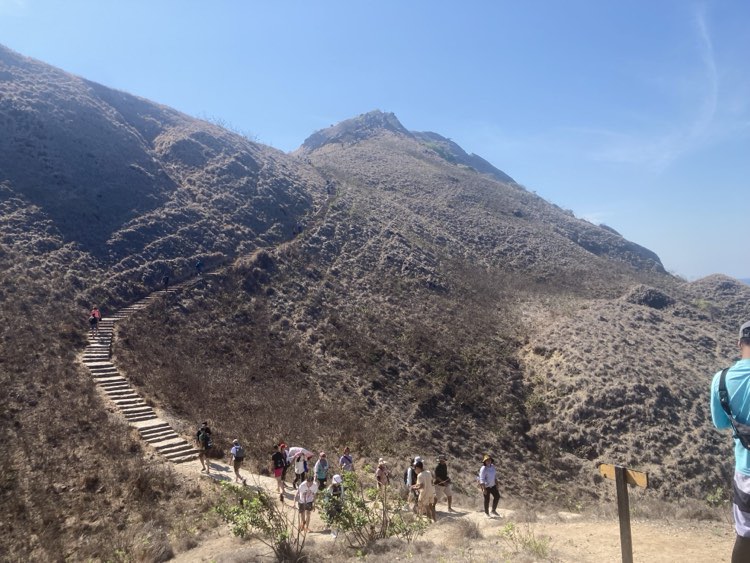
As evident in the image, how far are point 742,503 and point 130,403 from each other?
1982cm

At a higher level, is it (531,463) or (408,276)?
(408,276)

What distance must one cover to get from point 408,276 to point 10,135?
35002 mm

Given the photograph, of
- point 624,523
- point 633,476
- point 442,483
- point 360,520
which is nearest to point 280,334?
point 442,483

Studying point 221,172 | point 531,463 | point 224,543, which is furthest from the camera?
point 221,172

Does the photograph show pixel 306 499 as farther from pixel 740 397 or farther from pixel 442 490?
pixel 740 397

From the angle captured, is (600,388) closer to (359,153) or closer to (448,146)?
(359,153)

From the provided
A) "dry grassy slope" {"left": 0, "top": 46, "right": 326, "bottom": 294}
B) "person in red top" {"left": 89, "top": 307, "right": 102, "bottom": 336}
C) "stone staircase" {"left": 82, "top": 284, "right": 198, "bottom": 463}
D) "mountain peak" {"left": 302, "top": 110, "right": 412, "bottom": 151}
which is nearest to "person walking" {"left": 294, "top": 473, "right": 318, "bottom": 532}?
"stone staircase" {"left": 82, "top": 284, "right": 198, "bottom": 463}

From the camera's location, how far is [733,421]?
3.74 m

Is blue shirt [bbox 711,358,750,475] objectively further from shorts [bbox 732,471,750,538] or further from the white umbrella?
the white umbrella

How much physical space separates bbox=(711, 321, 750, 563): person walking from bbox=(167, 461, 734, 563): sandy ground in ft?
→ 15.9

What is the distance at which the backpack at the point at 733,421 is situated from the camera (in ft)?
12.0

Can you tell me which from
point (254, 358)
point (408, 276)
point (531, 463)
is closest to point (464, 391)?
point (531, 463)

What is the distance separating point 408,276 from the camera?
4031cm

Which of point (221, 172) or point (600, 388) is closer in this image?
point (600, 388)
